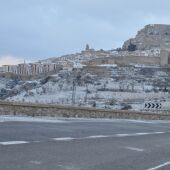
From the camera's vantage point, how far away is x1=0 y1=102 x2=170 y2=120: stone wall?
89.6 ft

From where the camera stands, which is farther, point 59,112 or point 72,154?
point 59,112

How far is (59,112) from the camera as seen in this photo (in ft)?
107

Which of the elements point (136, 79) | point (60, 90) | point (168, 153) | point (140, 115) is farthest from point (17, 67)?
point (168, 153)

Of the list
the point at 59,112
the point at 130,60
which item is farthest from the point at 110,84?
the point at 59,112

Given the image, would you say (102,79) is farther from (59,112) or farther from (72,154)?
(72,154)

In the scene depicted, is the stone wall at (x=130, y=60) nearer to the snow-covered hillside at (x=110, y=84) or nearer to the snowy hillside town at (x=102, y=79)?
the snowy hillside town at (x=102, y=79)

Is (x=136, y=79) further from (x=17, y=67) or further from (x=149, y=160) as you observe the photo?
(x=149, y=160)

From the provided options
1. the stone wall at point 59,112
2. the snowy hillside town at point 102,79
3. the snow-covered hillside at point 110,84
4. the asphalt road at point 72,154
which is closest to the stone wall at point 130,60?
the snowy hillside town at point 102,79

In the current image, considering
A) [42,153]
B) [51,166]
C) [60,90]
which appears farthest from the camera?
[60,90]

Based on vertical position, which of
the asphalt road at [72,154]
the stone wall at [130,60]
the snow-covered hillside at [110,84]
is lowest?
the asphalt road at [72,154]

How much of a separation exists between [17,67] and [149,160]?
16077 cm

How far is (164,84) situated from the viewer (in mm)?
148000

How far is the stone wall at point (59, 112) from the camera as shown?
89.6ft

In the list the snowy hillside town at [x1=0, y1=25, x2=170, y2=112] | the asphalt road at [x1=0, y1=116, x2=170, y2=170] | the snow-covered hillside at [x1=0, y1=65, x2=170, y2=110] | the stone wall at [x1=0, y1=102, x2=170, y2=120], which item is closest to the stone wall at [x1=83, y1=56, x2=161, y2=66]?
the snowy hillside town at [x1=0, y1=25, x2=170, y2=112]
